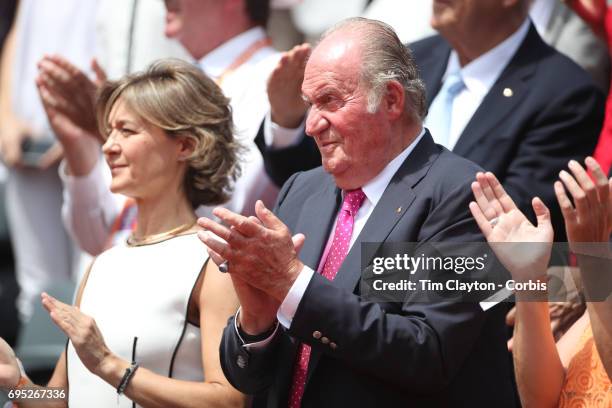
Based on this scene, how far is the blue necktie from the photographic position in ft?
14.6

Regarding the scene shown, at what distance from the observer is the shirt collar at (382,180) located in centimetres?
333

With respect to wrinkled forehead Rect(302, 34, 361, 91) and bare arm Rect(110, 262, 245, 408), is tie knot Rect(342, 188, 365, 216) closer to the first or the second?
wrinkled forehead Rect(302, 34, 361, 91)

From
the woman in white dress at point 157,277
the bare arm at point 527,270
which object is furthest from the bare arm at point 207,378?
the bare arm at point 527,270

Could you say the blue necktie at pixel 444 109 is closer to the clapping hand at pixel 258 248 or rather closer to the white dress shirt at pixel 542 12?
the white dress shirt at pixel 542 12

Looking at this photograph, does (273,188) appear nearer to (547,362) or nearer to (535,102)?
(535,102)

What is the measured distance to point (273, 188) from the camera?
4625mm

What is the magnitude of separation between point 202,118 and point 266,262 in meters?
1.05

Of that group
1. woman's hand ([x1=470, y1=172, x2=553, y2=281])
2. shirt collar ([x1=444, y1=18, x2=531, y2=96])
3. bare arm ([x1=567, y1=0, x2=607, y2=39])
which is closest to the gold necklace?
woman's hand ([x1=470, y1=172, x2=553, y2=281])

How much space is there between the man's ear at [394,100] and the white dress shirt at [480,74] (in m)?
1.10

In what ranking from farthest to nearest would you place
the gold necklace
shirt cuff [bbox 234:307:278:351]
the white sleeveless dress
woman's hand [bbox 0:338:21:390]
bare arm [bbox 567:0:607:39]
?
bare arm [bbox 567:0:607:39]
the gold necklace
the white sleeveless dress
woman's hand [bbox 0:338:21:390]
shirt cuff [bbox 234:307:278:351]

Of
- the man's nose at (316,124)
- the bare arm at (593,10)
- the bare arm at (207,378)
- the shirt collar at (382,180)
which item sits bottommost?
the bare arm at (207,378)

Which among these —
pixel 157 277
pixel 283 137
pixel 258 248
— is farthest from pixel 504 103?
pixel 258 248

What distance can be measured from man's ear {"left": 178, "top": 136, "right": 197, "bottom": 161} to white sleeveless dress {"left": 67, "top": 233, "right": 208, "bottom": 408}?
1.07 ft

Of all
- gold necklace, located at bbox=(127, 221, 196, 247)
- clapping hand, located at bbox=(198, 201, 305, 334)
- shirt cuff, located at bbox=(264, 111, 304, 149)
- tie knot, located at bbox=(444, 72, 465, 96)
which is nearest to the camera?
clapping hand, located at bbox=(198, 201, 305, 334)
